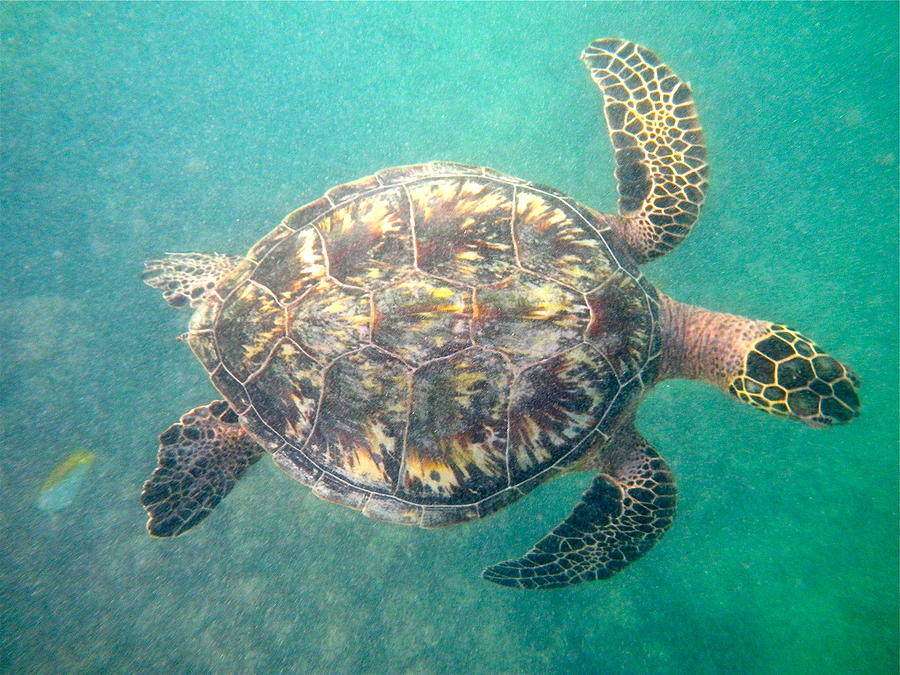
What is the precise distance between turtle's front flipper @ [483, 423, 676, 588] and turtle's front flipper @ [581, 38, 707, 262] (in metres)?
1.65

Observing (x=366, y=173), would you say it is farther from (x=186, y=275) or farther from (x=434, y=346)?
(x=434, y=346)

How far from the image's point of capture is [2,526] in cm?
459

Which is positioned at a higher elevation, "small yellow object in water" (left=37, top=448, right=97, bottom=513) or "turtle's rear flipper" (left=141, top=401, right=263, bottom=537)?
"turtle's rear flipper" (left=141, top=401, right=263, bottom=537)

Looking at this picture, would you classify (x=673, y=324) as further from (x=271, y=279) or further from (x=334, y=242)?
(x=271, y=279)

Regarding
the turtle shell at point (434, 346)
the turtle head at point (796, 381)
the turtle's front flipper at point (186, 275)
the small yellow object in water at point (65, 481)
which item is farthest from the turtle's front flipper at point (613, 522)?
the small yellow object in water at point (65, 481)

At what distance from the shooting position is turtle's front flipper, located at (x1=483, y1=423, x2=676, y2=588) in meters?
2.93

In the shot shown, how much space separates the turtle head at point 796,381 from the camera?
258 centimetres

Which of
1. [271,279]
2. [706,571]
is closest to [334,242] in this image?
[271,279]

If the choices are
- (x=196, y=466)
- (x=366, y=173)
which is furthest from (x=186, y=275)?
(x=366, y=173)

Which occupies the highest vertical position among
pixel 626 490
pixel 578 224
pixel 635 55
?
pixel 635 55

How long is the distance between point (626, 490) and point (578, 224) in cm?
196

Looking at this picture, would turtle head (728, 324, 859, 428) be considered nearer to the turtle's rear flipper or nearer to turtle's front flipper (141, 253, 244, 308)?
the turtle's rear flipper

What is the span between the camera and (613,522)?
9.82 ft

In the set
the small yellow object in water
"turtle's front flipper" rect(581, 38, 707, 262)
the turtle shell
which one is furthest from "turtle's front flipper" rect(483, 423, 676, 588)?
the small yellow object in water
